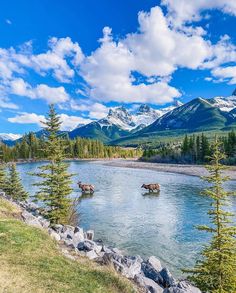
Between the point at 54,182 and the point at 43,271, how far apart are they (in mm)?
18004

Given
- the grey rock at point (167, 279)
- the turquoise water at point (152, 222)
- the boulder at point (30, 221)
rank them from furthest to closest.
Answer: the turquoise water at point (152, 222) → the boulder at point (30, 221) → the grey rock at point (167, 279)

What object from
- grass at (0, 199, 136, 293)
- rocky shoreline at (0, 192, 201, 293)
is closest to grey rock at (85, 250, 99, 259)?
rocky shoreline at (0, 192, 201, 293)

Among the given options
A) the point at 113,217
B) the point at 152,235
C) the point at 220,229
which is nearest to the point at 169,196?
the point at 113,217

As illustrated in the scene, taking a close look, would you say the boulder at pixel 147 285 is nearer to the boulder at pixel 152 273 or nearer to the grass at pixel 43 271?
the grass at pixel 43 271

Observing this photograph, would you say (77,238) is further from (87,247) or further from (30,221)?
(30,221)

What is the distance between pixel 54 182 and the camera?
32594 mm

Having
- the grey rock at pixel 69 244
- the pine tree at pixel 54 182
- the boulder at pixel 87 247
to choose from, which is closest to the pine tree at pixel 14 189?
the pine tree at pixel 54 182

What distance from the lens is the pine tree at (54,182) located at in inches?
1251

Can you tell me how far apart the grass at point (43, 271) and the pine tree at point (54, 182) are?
1162 cm

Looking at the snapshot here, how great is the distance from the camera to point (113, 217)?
41469 mm

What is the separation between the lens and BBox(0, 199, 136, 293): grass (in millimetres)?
13508

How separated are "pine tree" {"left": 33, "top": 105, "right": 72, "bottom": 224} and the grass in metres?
11.6

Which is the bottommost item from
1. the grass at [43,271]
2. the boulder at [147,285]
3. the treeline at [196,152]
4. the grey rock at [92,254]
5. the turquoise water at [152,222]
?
the turquoise water at [152,222]

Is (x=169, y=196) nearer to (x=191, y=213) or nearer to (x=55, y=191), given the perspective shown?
(x=191, y=213)
